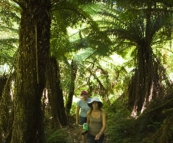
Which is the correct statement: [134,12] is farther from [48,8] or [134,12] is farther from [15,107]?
[15,107]

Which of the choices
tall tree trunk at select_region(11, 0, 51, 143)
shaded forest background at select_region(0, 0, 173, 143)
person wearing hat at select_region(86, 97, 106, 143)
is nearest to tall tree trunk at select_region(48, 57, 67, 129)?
shaded forest background at select_region(0, 0, 173, 143)

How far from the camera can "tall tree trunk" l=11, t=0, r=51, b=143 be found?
3.21 metres

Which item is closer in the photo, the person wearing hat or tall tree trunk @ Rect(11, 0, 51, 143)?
tall tree trunk @ Rect(11, 0, 51, 143)

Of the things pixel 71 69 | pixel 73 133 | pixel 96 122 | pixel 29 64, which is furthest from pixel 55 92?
pixel 29 64

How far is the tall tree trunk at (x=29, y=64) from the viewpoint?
10.5 ft

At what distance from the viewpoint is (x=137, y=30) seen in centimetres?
656

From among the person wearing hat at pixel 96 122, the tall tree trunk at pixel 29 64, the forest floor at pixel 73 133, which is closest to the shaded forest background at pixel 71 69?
the tall tree trunk at pixel 29 64

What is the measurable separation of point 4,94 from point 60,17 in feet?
6.15

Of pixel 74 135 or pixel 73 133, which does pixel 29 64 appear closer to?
pixel 74 135

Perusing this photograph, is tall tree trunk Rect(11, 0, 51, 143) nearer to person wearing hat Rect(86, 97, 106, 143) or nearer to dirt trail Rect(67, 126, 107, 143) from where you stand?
person wearing hat Rect(86, 97, 106, 143)

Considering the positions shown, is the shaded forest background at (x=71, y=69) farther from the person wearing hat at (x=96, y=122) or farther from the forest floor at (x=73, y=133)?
the person wearing hat at (x=96, y=122)

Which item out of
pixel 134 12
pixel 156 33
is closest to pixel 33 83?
pixel 134 12

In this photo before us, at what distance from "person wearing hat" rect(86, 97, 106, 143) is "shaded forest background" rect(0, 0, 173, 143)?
2.00 ft

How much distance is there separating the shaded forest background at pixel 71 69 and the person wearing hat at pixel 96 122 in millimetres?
611
